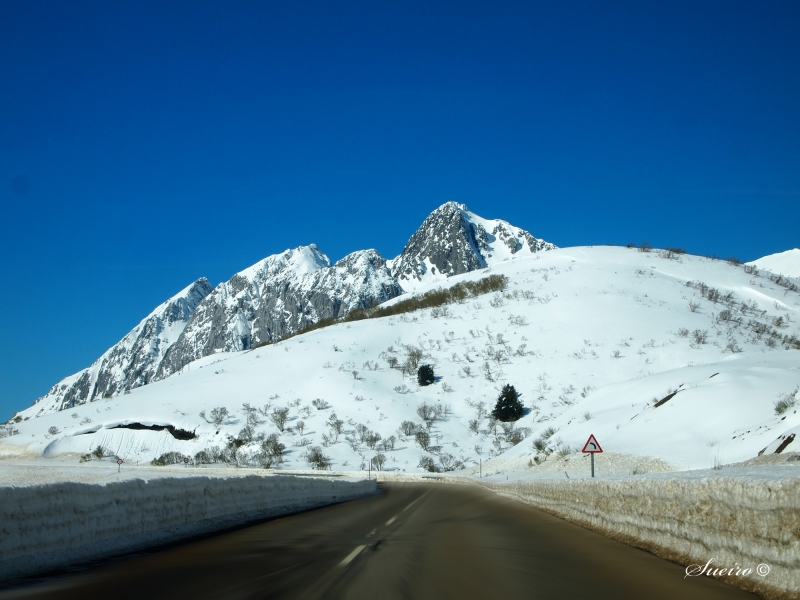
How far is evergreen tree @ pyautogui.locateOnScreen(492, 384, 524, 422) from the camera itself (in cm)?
5372

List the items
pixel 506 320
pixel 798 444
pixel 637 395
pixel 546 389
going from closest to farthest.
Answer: pixel 798 444
pixel 637 395
pixel 546 389
pixel 506 320

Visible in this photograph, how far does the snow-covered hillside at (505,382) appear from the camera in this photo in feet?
105

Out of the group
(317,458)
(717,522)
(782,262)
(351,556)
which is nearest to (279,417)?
(317,458)

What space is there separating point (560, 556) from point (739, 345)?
192ft

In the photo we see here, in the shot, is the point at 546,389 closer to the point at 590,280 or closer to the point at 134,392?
the point at 590,280

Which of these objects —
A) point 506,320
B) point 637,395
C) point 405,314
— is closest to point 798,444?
point 637,395

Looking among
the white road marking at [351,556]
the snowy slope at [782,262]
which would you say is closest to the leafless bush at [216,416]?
the white road marking at [351,556]

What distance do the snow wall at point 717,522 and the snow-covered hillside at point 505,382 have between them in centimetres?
1646

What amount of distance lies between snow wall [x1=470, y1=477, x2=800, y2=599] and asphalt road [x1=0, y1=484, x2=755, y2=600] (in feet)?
0.90

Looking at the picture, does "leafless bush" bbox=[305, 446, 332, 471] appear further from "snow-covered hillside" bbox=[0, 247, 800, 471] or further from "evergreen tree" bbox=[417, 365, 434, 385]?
"evergreen tree" bbox=[417, 365, 434, 385]

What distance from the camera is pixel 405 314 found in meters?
87.6

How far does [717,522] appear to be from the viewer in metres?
6.63

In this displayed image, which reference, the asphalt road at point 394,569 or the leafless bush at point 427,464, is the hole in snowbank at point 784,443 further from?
the leafless bush at point 427,464

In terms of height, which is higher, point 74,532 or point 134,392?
point 134,392
